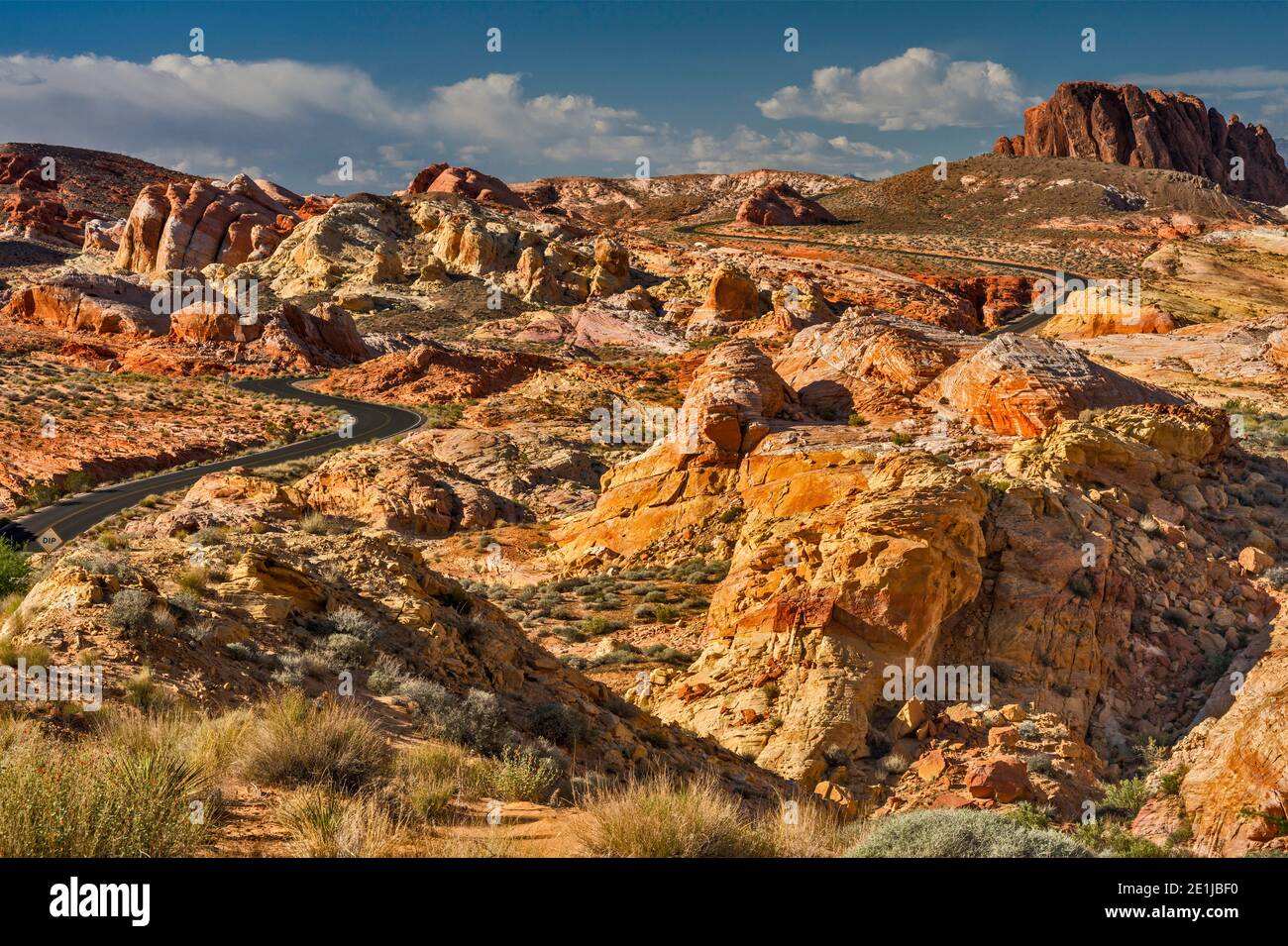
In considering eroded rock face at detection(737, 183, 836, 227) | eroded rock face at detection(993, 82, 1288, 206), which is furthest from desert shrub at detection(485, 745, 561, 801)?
eroded rock face at detection(993, 82, 1288, 206)

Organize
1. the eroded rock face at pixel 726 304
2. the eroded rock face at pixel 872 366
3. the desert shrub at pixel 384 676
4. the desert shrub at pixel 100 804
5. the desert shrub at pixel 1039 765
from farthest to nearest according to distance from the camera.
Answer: the eroded rock face at pixel 726 304 → the eroded rock face at pixel 872 366 → the desert shrub at pixel 1039 765 → the desert shrub at pixel 384 676 → the desert shrub at pixel 100 804

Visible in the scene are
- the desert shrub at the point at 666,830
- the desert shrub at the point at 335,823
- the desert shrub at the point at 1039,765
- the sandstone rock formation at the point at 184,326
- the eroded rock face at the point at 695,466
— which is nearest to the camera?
the desert shrub at the point at 335,823

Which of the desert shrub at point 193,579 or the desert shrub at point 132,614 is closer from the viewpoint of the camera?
the desert shrub at point 132,614

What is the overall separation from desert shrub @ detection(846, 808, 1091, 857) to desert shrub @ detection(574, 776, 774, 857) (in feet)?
3.06

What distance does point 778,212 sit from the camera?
120m

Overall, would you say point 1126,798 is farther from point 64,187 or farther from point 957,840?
point 64,187

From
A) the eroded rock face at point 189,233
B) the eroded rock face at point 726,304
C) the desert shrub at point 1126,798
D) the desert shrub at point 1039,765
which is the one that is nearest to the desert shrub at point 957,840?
the desert shrub at point 1126,798

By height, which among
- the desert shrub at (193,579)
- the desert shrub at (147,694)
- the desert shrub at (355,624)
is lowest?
the desert shrub at (355,624)

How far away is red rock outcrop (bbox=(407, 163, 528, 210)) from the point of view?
332ft

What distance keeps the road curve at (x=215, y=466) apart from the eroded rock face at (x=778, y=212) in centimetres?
7323

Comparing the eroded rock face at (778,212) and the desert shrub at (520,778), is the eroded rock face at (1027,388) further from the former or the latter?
the eroded rock face at (778,212)

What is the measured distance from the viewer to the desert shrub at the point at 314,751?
7.07m

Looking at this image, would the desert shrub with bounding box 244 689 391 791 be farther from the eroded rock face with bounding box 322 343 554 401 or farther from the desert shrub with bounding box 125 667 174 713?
the eroded rock face with bounding box 322 343 554 401

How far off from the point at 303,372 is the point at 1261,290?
71353 mm
